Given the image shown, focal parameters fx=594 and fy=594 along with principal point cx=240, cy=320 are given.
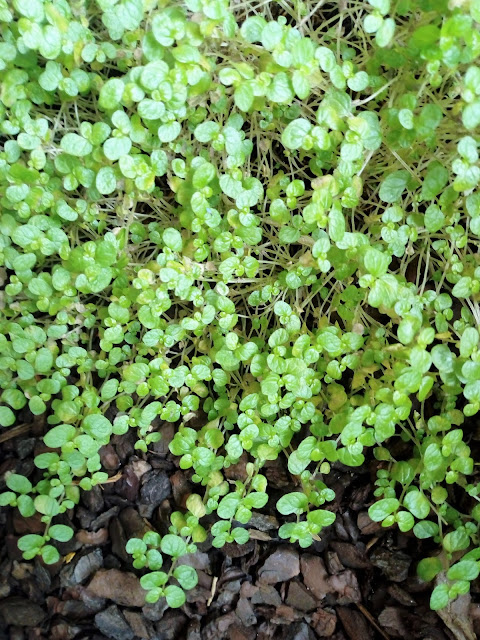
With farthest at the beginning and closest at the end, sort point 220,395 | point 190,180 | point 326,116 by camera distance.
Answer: point 220,395 < point 190,180 < point 326,116

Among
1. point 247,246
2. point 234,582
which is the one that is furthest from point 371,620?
point 247,246

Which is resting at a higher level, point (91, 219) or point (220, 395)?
point (91, 219)

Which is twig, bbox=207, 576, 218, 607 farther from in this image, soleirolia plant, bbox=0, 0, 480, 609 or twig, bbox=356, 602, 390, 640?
twig, bbox=356, 602, 390, 640

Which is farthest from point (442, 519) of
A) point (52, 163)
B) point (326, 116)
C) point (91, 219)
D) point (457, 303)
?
point (52, 163)

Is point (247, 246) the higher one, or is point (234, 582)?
point (247, 246)

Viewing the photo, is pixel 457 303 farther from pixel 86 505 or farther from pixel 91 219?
pixel 86 505

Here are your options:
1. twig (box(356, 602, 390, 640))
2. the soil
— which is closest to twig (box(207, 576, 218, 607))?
the soil

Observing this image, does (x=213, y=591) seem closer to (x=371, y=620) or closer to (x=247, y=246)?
(x=371, y=620)
